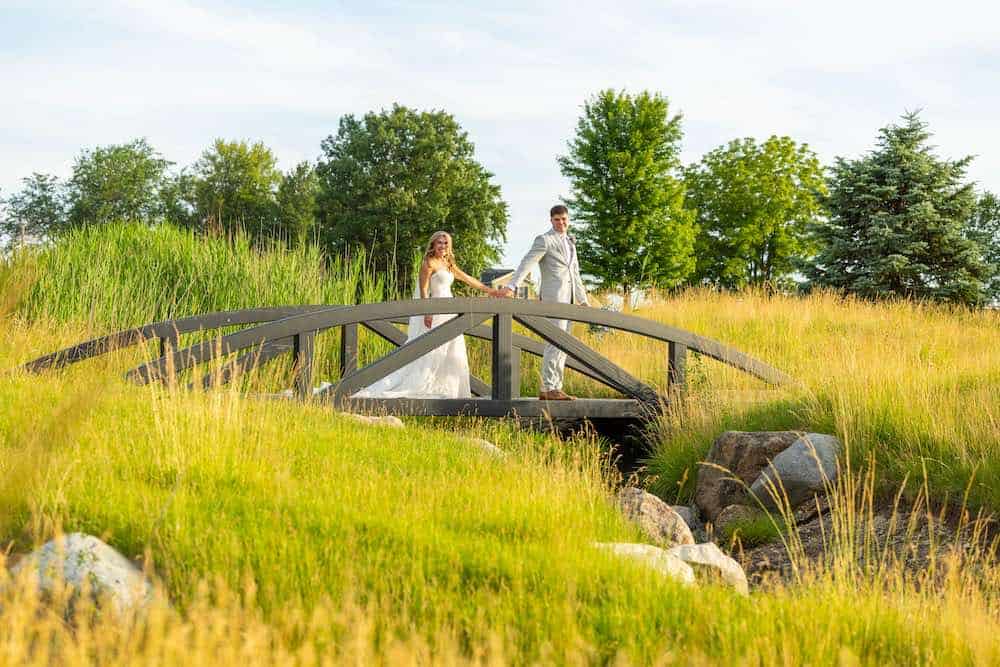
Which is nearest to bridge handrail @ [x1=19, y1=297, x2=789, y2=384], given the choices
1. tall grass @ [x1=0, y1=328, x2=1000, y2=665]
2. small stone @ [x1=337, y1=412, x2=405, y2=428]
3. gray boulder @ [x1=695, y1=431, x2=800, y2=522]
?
small stone @ [x1=337, y1=412, x2=405, y2=428]

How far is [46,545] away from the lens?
155 inches

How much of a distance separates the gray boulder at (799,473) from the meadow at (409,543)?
0.22 meters

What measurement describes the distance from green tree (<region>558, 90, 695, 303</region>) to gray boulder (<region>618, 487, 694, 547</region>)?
92.4 feet

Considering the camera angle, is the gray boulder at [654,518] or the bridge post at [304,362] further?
the bridge post at [304,362]

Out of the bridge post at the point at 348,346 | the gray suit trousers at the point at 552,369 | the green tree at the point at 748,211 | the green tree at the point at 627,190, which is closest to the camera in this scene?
the gray suit trousers at the point at 552,369

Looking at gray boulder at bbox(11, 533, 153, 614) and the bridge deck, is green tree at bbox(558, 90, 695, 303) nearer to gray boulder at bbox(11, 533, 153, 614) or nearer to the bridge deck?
the bridge deck

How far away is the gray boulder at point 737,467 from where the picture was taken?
27.3ft

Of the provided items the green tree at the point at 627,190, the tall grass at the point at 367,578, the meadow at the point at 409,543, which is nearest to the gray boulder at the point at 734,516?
the meadow at the point at 409,543

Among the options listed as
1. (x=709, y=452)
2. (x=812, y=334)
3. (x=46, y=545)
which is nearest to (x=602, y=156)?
(x=812, y=334)

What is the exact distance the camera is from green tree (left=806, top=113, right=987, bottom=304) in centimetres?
2184

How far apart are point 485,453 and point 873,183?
18454mm

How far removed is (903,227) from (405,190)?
2526 centimetres

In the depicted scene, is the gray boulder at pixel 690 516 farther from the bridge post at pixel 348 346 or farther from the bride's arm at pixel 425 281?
the bridge post at pixel 348 346

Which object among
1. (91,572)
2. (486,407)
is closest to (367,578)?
(91,572)
